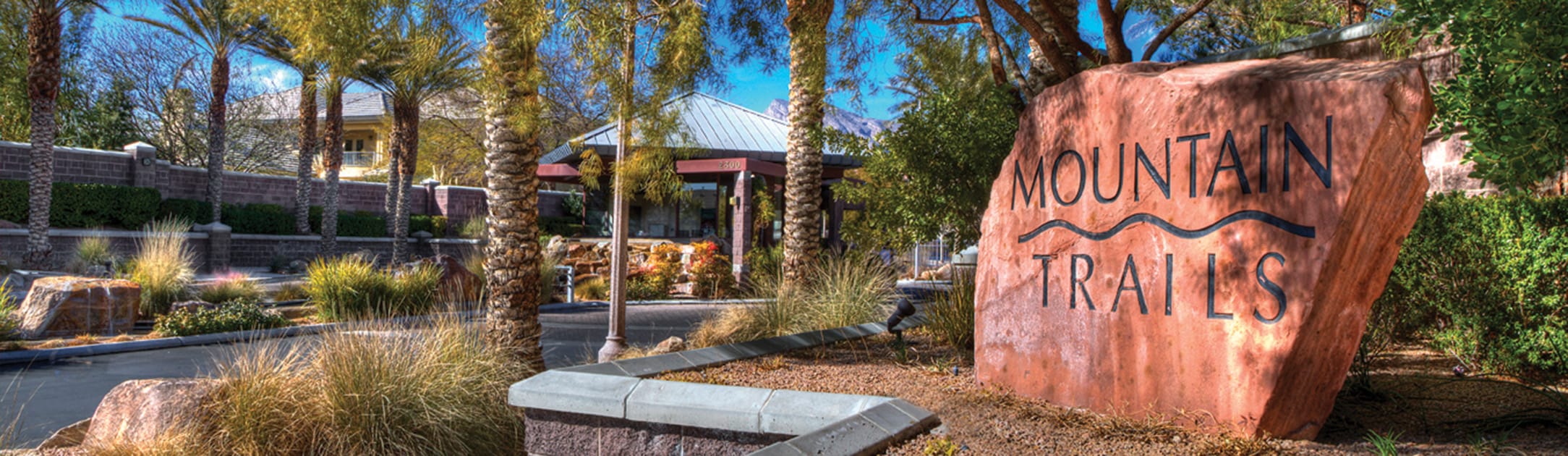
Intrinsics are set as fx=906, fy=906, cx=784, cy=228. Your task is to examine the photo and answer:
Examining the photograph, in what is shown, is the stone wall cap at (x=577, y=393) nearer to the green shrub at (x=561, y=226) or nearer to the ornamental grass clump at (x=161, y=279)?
the ornamental grass clump at (x=161, y=279)

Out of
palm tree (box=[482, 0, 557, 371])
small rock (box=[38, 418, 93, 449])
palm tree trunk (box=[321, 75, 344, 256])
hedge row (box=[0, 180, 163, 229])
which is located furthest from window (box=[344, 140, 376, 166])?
small rock (box=[38, 418, 93, 449])

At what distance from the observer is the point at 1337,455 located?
12.8 feet

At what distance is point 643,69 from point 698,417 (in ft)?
11.2

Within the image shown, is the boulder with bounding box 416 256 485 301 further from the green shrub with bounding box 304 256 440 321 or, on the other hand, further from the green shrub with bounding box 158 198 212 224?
the green shrub with bounding box 158 198 212 224

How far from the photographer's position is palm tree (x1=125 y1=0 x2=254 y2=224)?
2164 centimetres

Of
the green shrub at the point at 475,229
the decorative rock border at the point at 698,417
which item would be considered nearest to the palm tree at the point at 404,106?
the green shrub at the point at 475,229

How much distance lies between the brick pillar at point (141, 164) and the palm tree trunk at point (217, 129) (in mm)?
1228

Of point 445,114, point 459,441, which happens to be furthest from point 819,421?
point 445,114

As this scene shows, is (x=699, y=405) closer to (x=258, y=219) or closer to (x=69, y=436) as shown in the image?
(x=69, y=436)

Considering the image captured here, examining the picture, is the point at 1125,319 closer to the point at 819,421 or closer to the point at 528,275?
the point at 819,421

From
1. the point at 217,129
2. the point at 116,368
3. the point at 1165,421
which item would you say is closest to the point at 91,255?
the point at 217,129

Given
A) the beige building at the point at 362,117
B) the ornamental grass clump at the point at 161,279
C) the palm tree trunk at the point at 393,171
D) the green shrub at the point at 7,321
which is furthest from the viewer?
the beige building at the point at 362,117

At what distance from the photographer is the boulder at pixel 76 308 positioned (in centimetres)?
1077

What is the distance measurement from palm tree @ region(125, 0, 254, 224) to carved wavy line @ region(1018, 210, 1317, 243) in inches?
864
